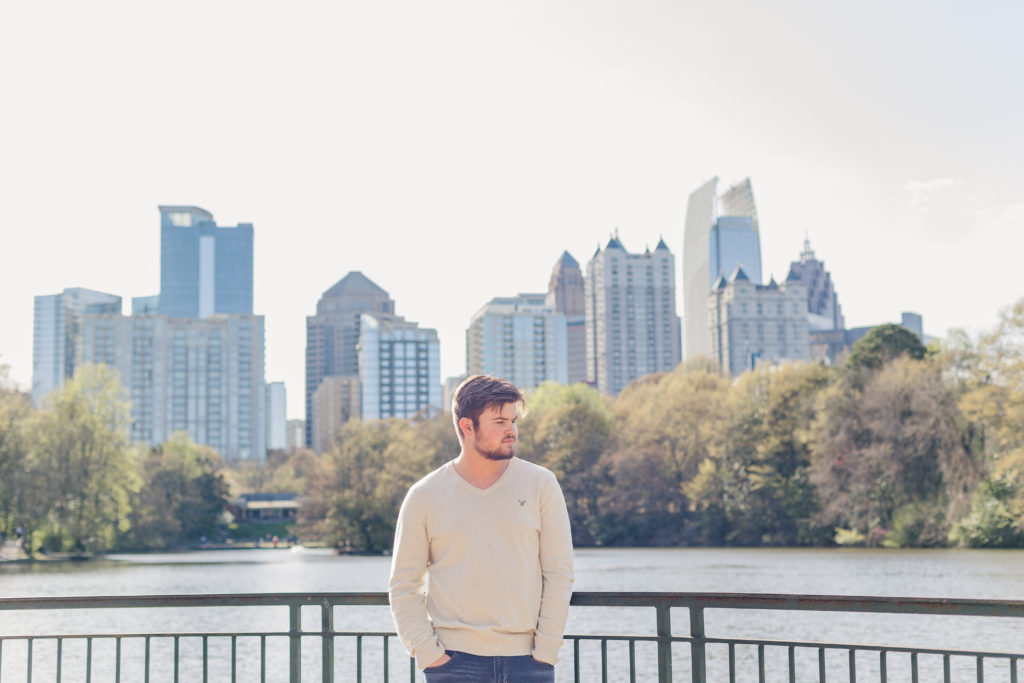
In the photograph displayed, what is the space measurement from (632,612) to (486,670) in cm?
2628

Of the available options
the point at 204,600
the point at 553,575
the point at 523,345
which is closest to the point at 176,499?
the point at 204,600

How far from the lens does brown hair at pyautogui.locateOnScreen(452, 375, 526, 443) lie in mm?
4078

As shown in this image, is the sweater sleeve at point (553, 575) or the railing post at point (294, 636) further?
the railing post at point (294, 636)

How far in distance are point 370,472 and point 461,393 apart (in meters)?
60.6

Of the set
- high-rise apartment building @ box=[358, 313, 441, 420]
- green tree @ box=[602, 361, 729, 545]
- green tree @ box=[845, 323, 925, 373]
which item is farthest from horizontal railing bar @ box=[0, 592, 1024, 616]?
high-rise apartment building @ box=[358, 313, 441, 420]

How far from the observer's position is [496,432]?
411 cm

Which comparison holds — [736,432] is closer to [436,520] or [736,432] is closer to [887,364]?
[887,364]

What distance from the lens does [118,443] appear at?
5794cm

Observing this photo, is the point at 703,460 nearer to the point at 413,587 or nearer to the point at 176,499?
the point at 176,499

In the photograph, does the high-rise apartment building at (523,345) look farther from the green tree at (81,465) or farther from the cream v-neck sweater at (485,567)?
the cream v-neck sweater at (485,567)

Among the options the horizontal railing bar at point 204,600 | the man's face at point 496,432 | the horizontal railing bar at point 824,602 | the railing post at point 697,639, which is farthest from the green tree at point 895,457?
the man's face at point 496,432

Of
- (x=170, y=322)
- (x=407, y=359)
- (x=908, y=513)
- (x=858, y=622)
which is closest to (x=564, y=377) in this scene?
(x=407, y=359)

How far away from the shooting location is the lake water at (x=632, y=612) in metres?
21.2

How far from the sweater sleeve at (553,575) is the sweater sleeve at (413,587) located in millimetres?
378
